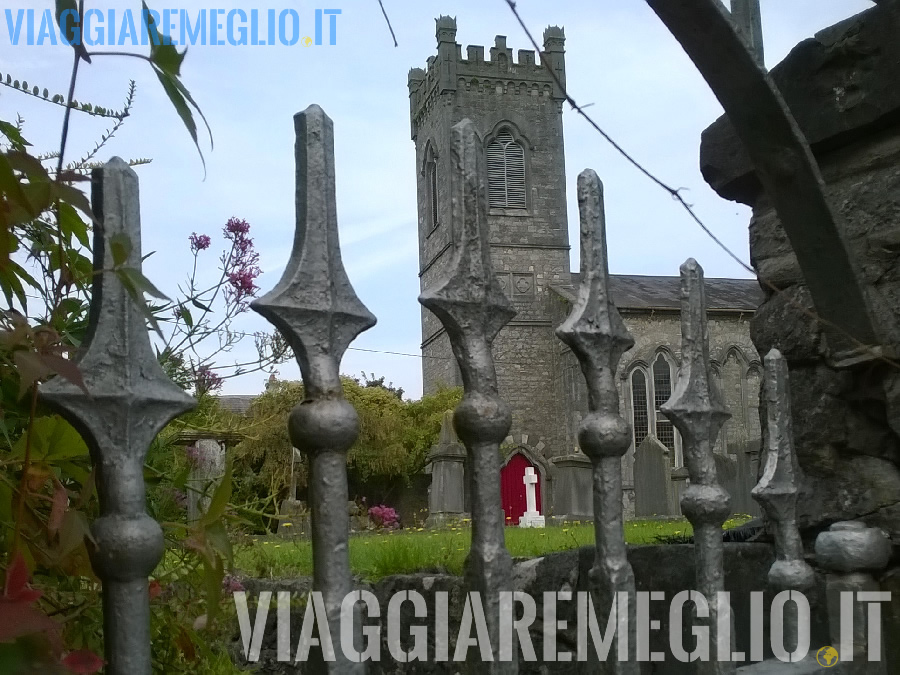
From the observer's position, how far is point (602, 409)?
1.53m

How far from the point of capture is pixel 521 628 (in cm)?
222

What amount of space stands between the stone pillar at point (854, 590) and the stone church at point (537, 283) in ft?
84.1

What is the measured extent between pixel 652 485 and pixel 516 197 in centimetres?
2166

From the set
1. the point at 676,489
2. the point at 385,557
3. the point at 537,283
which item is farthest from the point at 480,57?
the point at 385,557

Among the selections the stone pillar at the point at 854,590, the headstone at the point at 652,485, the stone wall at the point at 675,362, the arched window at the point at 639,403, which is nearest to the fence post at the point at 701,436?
the stone pillar at the point at 854,590

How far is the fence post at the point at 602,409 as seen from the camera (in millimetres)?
1469

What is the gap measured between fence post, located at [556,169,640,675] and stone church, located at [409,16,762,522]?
86.2ft

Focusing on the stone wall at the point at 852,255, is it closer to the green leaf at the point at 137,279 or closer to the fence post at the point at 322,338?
the fence post at the point at 322,338

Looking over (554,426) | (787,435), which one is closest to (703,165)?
(787,435)

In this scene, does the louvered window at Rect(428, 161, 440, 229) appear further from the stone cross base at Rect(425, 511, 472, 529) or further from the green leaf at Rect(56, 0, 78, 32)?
the green leaf at Rect(56, 0, 78, 32)

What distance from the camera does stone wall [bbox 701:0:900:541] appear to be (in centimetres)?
199

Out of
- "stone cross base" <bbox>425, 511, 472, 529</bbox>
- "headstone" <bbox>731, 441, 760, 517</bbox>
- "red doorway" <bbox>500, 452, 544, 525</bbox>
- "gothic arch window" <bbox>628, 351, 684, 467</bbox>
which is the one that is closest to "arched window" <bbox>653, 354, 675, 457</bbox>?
"gothic arch window" <bbox>628, 351, 684, 467</bbox>

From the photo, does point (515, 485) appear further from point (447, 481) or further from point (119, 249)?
point (119, 249)

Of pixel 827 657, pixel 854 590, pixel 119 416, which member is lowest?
pixel 827 657
